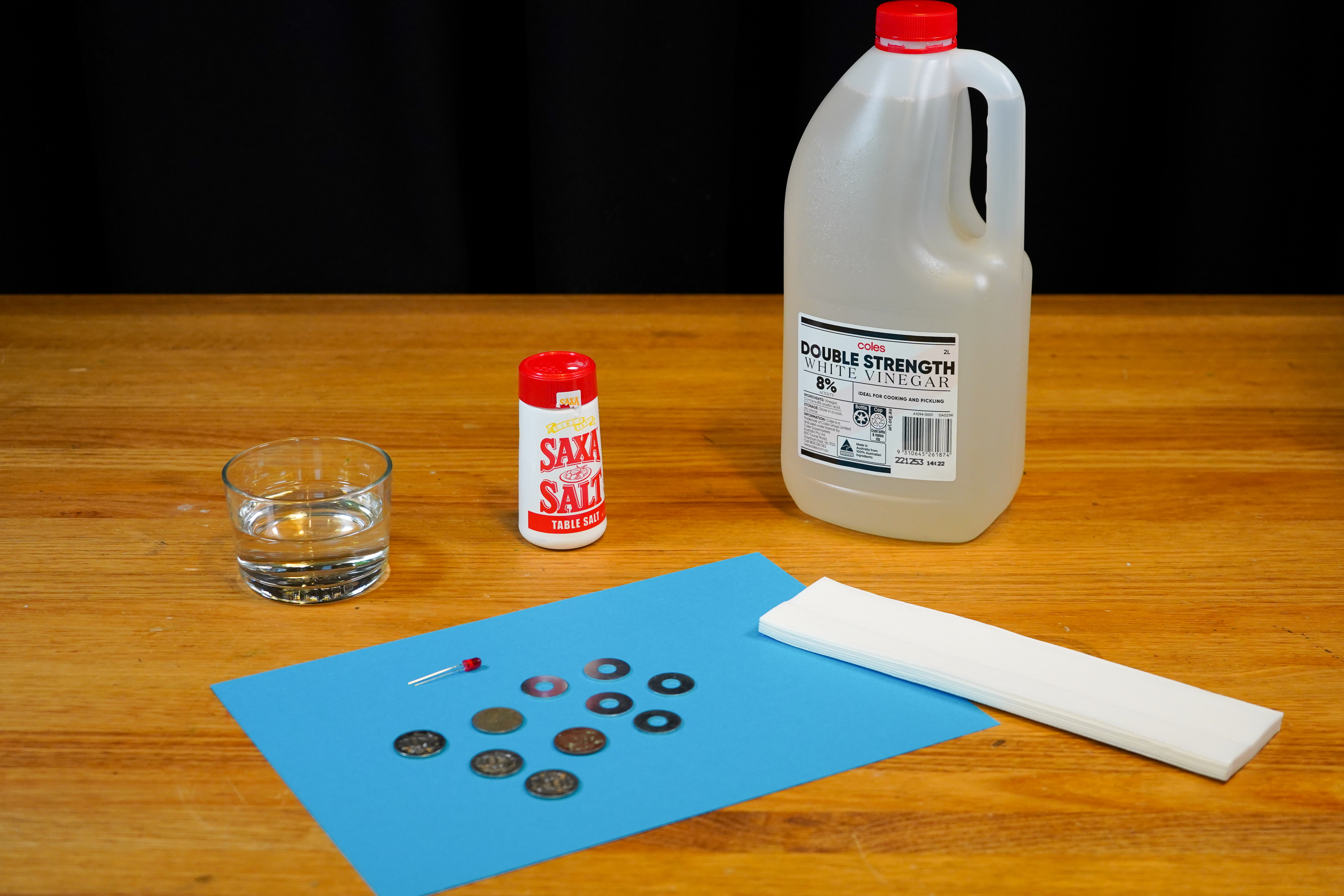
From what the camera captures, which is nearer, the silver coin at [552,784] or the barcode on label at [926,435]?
the silver coin at [552,784]

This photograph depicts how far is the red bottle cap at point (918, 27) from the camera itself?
29.7 inches

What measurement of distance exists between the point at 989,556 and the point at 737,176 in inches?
34.3

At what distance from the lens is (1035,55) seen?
1464mm

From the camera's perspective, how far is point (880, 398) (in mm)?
798

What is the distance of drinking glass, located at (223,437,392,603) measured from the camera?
0.75 m

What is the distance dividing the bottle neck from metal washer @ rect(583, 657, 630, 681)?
1.28ft

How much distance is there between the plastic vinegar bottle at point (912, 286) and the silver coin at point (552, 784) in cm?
32

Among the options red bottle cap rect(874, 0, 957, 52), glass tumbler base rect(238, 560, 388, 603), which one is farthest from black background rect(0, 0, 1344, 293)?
glass tumbler base rect(238, 560, 388, 603)

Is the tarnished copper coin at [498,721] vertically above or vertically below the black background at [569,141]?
below

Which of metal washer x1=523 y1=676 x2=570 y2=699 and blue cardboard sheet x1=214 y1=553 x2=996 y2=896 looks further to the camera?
metal washer x1=523 y1=676 x2=570 y2=699

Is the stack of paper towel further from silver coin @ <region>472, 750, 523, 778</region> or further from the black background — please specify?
the black background

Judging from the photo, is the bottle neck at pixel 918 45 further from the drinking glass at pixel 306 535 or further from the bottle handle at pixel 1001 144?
the drinking glass at pixel 306 535

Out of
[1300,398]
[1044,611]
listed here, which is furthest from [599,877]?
[1300,398]

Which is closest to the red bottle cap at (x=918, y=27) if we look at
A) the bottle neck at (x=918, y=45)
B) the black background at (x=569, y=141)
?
the bottle neck at (x=918, y=45)
